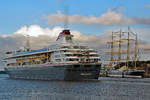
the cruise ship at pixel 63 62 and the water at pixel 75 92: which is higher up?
the cruise ship at pixel 63 62

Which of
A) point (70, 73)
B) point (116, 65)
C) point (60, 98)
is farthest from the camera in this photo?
point (116, 65)

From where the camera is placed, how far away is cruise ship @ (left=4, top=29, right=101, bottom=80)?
72.7 metres

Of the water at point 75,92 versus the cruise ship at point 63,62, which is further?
the cruise ship at point 63,62

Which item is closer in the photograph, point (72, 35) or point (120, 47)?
point (72, 35)

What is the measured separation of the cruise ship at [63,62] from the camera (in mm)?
72688

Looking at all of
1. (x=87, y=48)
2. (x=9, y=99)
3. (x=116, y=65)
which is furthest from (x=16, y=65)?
(x=116, y=65)

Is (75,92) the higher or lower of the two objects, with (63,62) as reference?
lower

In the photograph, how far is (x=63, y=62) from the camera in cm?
7438

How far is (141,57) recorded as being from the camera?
172 m

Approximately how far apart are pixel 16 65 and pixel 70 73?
3393 cm

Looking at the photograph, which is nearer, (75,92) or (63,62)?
(75,92)

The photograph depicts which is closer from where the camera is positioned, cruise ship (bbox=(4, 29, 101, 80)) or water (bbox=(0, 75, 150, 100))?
water (bbox=(0, 75, 150, 100))

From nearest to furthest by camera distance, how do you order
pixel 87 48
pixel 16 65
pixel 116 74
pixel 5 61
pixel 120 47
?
pixel 87 48 → pixel 16 65 → pixel 5 61 → pixel 116 74 → pixel 120 47

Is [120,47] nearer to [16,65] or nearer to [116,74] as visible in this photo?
[116,74]
